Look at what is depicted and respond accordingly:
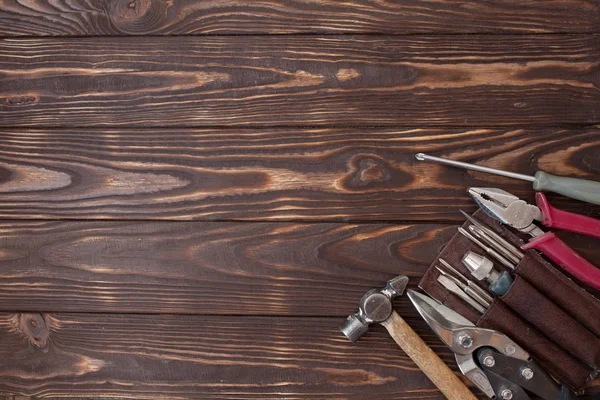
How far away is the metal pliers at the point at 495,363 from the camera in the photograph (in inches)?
38.3

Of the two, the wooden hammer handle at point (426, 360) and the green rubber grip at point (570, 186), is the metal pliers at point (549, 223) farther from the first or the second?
the wooden hammer handle at point (426, 360)

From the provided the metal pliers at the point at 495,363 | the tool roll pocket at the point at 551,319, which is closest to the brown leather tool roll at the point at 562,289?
the tool roll pocket at the point at 551,319

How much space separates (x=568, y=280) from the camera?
98cm

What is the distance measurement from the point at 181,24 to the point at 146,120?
0.18m

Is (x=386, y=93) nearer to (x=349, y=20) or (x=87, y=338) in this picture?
(x=349, y=20)

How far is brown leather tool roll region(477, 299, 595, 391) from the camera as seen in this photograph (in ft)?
3.22

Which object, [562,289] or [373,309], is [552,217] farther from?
[373,309]

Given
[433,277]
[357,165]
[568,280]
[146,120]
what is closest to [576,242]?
[568,280]

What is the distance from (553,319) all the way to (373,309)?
0.94ft

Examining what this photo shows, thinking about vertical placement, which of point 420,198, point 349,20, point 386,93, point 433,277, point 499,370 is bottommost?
point 499,370

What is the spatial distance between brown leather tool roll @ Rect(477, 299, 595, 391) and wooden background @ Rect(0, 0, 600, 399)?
0.07 m

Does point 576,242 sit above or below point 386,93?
below

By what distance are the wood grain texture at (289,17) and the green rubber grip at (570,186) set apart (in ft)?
0.85

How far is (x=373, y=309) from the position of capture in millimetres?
995
